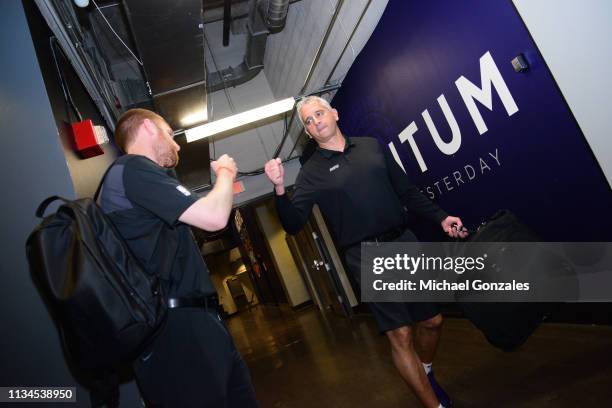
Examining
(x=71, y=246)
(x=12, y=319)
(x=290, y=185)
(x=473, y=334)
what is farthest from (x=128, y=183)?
(x=290, y=185)

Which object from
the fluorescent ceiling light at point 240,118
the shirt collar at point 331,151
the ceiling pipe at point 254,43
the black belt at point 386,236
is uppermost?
the ceiling pipe at point 254,43

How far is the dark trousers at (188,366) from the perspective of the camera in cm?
119

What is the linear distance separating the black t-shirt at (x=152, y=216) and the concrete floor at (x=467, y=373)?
1.62 m

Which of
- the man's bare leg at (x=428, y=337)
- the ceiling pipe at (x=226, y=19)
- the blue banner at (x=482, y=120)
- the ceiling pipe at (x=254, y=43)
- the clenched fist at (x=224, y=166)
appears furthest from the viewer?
the ceiling pipe at (x=226, y=19)

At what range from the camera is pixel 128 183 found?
4.13ft

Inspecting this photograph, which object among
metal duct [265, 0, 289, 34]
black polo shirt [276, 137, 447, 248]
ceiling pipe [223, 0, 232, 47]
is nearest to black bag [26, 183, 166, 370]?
black polo shirt [276, 137, 447, 248]

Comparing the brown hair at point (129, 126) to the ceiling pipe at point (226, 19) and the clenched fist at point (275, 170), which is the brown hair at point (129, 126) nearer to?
the clenched fist at point (275, 170)

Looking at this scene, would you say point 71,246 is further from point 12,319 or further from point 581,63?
point 581,63

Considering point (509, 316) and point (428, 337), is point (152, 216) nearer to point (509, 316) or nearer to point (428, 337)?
point (509, 316)

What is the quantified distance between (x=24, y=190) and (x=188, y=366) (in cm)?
109

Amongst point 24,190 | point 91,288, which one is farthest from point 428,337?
point 24,190

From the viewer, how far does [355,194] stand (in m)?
2.11

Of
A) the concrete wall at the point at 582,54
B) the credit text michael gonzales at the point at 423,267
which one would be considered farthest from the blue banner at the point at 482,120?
the credit text michael gonzales at the point at 423,267

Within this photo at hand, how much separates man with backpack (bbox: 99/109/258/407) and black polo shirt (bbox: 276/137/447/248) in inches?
34.4
